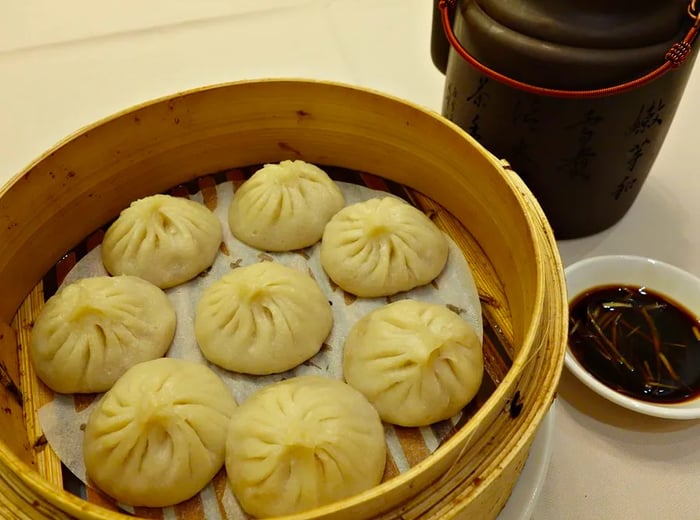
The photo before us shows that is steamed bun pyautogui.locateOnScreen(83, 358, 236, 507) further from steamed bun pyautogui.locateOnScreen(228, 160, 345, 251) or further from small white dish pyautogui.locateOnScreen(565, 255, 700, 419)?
small white dish pyautogui.locateOnScreen(565, 255, 700, 419)

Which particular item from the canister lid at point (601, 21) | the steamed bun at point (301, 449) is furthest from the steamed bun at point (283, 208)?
the canister lid at point (601, 21)

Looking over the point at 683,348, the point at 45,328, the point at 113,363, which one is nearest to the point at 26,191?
the point at 45,328

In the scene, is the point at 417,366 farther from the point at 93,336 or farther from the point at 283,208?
the point at 93,336

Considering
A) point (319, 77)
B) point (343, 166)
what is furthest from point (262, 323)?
point (319, 77)

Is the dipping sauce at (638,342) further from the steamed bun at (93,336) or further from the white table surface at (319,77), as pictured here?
the steamed bun at (93,336)

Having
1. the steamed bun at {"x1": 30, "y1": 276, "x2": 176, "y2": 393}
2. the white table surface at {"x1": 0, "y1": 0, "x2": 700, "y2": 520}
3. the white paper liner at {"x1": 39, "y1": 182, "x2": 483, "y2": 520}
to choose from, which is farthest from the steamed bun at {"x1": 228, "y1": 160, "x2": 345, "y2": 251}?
the white table surface at {"x1": 0, "y1": 0, "x2": 700, "y2": 520}
